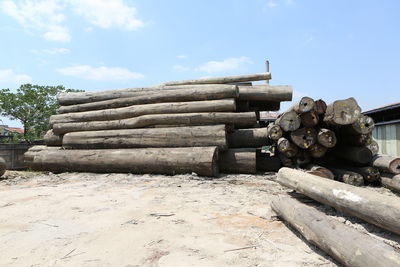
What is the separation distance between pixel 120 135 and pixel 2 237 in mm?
5149

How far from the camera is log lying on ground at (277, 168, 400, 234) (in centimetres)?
Answer: 232

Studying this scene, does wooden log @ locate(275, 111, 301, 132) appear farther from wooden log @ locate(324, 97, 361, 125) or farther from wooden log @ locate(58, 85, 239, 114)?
wooden log @ locate(58, 85, 239, 114)

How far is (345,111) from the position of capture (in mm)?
5672

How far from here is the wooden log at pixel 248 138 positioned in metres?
7.56

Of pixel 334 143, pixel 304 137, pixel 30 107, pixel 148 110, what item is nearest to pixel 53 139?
pixel 148 110

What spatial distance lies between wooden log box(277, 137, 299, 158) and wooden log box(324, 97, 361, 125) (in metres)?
1.15

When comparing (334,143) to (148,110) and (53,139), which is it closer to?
(148,110)

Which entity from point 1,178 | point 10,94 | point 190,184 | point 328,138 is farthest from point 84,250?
point 10,94

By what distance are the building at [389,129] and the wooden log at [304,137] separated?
6708 millimetres

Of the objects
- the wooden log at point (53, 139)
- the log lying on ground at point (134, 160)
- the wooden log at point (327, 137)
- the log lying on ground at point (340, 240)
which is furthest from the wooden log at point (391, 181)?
the wooden log at point (53, 139)

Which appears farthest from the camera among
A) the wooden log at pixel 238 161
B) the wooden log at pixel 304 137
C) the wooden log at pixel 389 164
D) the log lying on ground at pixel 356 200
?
the wooden log at pixel 238 161

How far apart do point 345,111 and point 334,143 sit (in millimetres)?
780

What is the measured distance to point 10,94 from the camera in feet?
62.3

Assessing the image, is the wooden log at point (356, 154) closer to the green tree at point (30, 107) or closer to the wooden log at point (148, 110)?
the wooden log at point (148, 110)
